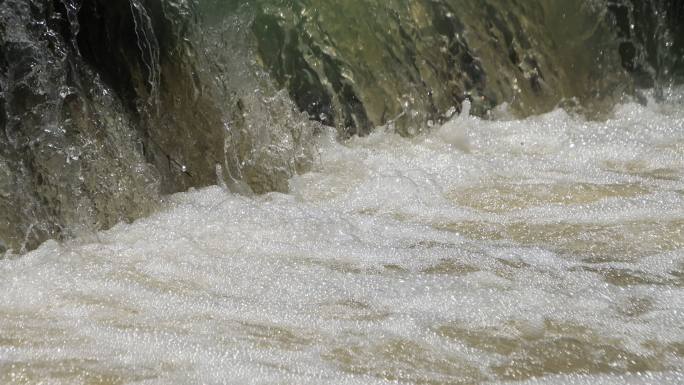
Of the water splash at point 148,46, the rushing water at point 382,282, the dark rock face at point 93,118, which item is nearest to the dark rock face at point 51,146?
the dark rock face at point 93,118

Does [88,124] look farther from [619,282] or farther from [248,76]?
[619,282]

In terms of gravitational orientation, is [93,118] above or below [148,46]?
below

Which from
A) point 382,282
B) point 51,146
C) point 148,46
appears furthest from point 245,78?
point 382,282

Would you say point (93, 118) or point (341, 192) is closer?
point (93, 118)

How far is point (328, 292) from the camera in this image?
8.10ft

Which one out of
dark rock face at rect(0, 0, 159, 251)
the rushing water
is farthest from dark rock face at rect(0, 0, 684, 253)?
the rushing water

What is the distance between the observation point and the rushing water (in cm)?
203

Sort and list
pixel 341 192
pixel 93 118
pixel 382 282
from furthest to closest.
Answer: pixel 341 192, pixel 93 118, pixel 382 282

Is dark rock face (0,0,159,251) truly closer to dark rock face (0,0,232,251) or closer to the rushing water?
dark rock face (0,0,232,251)

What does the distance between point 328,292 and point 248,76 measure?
1438 millimetres

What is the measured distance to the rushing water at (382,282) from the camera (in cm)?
203

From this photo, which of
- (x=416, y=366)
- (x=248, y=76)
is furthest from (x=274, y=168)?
(x=416, y=366)

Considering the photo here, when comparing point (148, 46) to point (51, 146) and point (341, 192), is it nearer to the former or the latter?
point (51, 146)

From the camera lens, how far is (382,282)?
2543 mm
